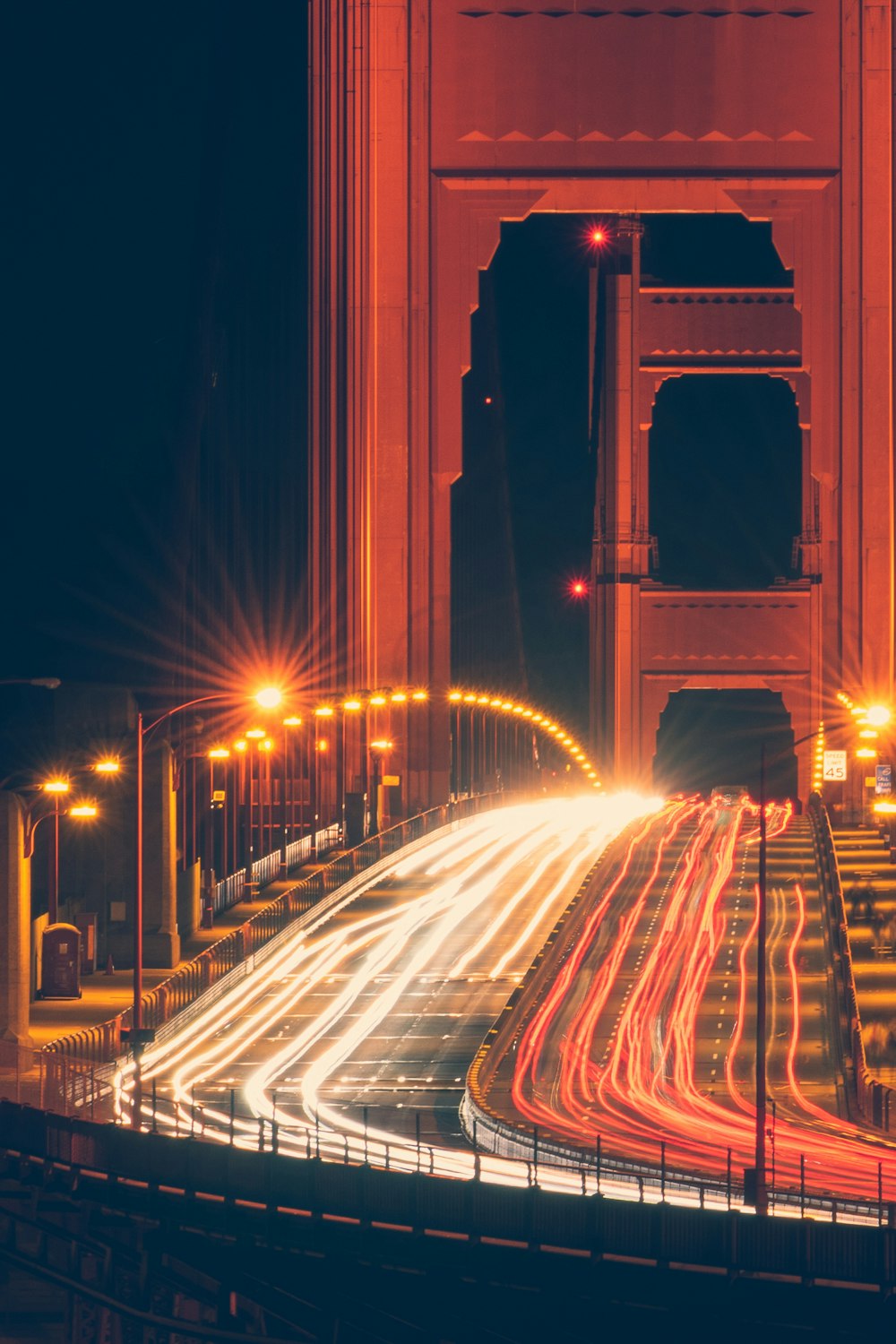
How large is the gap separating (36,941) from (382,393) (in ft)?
111

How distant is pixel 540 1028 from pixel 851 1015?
610 centimetres

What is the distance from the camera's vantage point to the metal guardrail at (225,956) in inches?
1639

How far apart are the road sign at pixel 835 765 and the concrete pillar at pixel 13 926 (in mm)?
42981

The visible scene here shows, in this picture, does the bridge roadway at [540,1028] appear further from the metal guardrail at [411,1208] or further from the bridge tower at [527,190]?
the bridge tower at [527,190]

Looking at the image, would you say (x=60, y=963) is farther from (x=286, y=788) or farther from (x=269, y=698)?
(x=286, y=788)

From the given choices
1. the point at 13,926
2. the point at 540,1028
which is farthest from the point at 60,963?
the point at 540,1028

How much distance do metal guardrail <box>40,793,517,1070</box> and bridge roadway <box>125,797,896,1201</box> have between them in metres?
0.62

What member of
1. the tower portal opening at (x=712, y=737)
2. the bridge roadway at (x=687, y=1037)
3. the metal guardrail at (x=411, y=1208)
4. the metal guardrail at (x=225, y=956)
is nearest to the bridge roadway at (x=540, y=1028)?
the bridge roadway at (x=687, y=1037)

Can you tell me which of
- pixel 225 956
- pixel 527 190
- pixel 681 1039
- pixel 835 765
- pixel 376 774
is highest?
pixel 527 190

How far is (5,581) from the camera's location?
8719 cm

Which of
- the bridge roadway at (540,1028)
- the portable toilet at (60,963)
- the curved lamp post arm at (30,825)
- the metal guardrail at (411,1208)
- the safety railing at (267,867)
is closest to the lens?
the metal guardrail at (411,1208)

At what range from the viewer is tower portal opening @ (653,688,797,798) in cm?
15500

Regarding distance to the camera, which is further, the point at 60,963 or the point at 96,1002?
the point at 60,963

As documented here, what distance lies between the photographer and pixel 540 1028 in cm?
4925
